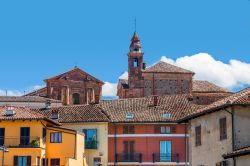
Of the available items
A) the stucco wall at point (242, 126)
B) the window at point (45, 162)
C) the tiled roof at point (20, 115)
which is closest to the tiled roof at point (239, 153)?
the stucco wall at point (242, 126)

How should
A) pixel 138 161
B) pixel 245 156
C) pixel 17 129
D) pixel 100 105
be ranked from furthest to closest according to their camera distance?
pixel 100 105, pixel 138 161, pixel 17 129, pixel 245 156

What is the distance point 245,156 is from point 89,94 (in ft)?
274

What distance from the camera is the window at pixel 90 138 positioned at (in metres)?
74.2

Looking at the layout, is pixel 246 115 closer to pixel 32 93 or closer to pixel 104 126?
pixel 104 126

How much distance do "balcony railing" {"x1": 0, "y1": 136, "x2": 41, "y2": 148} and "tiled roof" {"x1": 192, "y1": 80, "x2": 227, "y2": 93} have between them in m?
55.2

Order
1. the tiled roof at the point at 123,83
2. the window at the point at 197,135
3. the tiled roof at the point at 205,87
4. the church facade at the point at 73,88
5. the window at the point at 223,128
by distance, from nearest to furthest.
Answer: the window at the point at 223,128 < the window at the point at 197,135 < the tiled roof at the point at 205,87 < the church facade at the point at 73,88 < the tiled roof at the point at 123,83

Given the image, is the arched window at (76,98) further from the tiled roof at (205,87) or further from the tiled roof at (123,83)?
the tiled roof at (205,87)

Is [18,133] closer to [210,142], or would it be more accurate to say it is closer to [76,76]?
[210,142]

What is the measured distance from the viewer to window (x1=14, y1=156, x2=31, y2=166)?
62.5 meters

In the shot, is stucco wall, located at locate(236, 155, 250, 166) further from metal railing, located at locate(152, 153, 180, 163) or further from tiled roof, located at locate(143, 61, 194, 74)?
tiled roof, located at locate(143, 61, 194, 74)

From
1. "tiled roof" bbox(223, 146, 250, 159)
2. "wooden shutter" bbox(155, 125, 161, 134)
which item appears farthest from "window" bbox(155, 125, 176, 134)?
"tiled roof" bbox(223, 146, 250, 159)

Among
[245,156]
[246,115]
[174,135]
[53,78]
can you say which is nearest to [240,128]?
[246,115]

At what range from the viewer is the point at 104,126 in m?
75.4

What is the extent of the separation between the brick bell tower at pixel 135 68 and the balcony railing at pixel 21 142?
5386 centimetres
